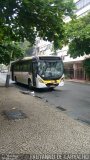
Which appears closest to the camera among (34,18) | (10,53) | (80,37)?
(34,18)

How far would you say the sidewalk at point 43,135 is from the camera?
742 cm

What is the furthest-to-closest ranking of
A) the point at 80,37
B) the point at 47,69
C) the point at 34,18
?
the point at 80,37, the point at 47,69, the point at 34,18

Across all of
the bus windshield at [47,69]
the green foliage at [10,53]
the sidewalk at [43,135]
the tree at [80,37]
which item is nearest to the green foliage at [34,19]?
the sidewalk at [43,135]

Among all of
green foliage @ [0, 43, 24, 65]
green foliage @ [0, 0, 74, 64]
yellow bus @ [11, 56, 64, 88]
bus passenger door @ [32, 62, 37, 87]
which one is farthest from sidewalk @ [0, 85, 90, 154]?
green foliage @ [0, 43, 24, 65]

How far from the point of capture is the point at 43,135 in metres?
8.80

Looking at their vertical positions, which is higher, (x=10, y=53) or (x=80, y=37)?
(x=80, y=37)

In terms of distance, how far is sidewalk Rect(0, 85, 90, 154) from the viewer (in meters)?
7.42

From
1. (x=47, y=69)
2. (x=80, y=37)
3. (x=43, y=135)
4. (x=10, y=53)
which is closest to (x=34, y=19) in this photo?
(x=43, y=135)

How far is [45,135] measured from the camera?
28.9ft

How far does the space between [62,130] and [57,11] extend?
574 centimetres

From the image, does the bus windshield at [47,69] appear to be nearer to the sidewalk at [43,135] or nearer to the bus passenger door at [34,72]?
the bus passenger door at [34,72]

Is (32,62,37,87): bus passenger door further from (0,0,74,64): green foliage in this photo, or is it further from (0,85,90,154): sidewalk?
(0,85,90,154): sidewalk

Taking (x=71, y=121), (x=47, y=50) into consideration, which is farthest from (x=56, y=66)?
(x=47, y=50)

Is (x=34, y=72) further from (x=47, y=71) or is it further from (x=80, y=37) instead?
(x=80, y=37)
